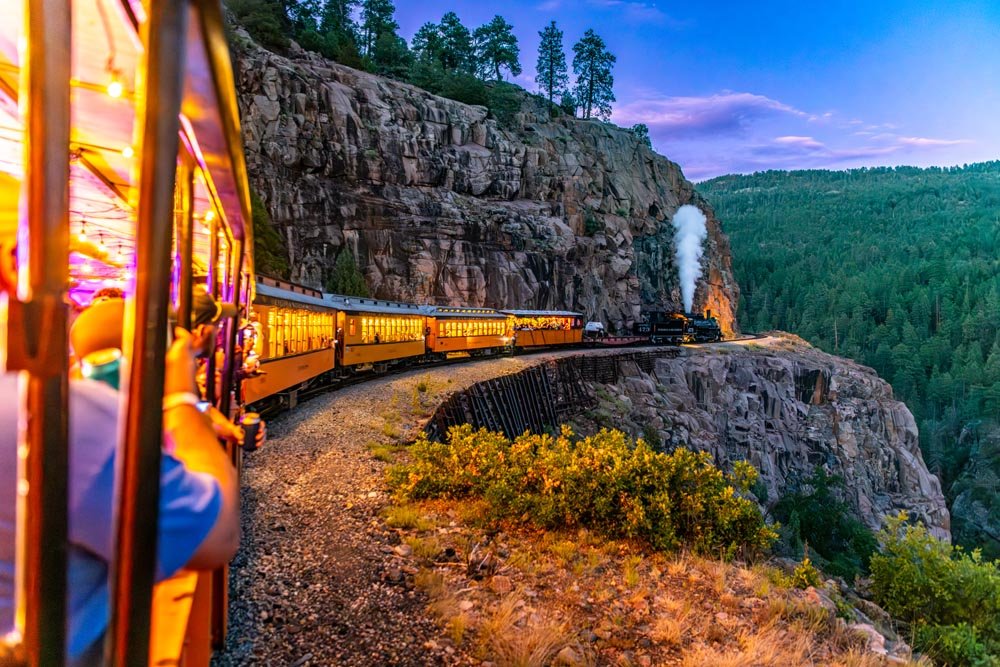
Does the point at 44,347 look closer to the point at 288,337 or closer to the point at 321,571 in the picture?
the point at 321,571

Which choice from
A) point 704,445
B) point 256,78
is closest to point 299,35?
point 256,78

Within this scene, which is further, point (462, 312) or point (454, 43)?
point (454, 43)

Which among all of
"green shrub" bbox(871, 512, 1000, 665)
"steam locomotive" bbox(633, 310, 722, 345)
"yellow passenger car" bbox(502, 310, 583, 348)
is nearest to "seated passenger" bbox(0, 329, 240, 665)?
"green shrub" bbox(871, 512, 1000, 665)

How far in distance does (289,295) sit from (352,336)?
18.6ft

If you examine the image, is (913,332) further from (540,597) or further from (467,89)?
(540,597)

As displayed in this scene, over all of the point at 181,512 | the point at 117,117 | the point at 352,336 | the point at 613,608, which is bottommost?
the point at 613,608

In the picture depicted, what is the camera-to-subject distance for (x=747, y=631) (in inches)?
195

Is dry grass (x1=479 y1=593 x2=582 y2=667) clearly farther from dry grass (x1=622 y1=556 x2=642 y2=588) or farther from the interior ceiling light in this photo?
the interior ceiling light

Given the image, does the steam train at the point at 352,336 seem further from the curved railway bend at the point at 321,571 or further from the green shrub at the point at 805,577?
the green shrub at the point at 805,577

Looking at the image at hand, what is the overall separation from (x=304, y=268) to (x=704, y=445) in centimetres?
2992

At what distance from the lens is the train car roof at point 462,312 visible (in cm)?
2520

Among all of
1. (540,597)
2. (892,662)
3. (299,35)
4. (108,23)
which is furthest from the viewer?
(299,35)

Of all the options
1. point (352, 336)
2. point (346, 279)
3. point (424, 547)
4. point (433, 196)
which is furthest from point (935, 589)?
point (433, 196)

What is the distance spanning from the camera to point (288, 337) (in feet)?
41.0
